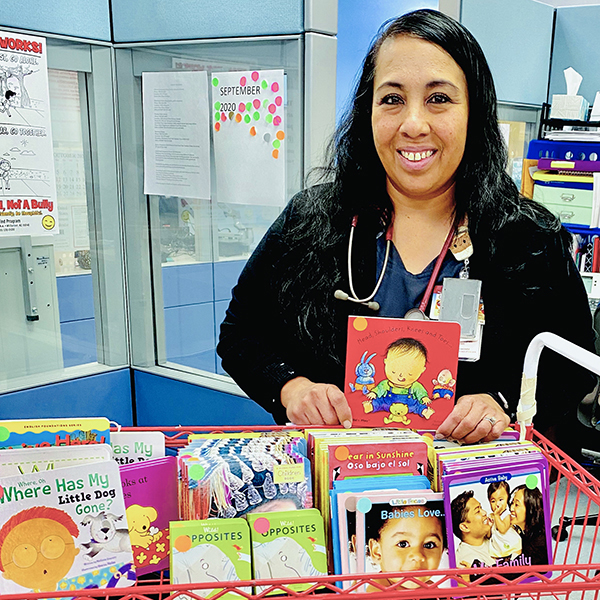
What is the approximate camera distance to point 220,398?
305 cm

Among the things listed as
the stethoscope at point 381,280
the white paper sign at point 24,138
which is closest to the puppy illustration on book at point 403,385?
the stethoscope at point 381,280

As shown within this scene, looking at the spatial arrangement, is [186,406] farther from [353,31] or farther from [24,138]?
[353,31]

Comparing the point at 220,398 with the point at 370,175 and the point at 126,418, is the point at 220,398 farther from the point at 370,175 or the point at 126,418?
the point at 370,175

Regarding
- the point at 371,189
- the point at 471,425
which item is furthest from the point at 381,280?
the point at 471,425

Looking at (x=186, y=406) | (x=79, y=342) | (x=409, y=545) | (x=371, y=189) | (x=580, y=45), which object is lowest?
(x=186, y=406)

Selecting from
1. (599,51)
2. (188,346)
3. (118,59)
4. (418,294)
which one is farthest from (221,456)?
(599,51)

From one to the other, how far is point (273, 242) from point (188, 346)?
1792 mm

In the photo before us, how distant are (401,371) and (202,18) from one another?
7.08ft

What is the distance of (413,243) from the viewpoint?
4.75ft

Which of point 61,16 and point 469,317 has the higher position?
point 61,16

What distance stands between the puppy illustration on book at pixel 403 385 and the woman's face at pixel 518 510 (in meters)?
0.25

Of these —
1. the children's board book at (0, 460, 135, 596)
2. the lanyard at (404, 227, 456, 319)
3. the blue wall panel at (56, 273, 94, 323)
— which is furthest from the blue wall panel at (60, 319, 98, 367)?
the children's board book at (0, 460, 135, 596)

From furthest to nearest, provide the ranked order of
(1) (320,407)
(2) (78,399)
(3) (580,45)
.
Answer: (3) (580,45) → (2) (78,399) → (1) (320,407)

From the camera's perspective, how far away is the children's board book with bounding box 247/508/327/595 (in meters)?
0.80
